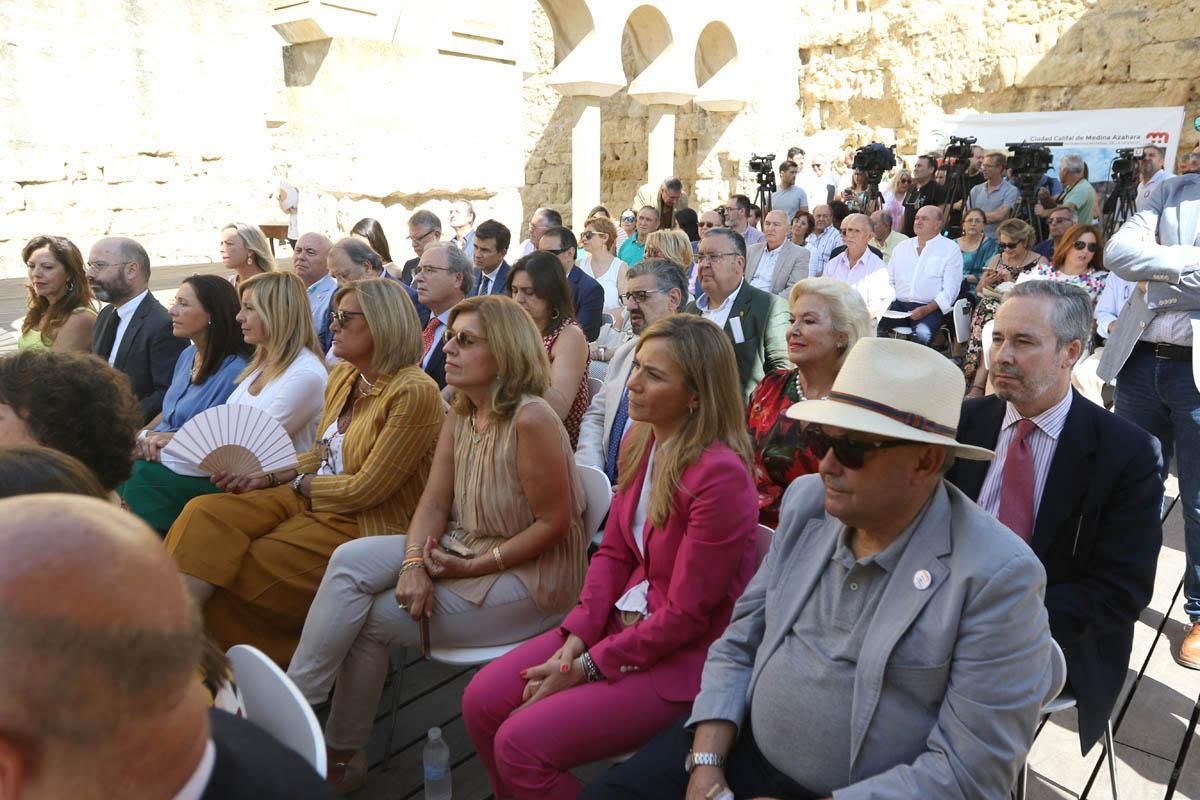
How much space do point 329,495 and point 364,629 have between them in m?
0.55

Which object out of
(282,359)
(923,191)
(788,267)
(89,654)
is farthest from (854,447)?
(923,191)

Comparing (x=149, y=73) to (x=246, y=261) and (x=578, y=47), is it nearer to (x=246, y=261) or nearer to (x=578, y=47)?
(x=578, y=47)

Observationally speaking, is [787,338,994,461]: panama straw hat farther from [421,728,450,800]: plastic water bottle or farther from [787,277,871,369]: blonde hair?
[421,728,450,800]: plastic water bottle

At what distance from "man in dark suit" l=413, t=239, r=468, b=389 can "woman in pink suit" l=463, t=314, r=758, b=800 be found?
2.20 m

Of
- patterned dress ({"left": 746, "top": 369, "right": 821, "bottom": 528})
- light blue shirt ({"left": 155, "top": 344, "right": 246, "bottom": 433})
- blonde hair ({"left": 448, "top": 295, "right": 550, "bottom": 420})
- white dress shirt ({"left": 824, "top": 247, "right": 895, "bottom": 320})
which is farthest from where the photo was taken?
white dress shirt ({"left": 824, "top": 247, "right": 895, "bottom": 320})

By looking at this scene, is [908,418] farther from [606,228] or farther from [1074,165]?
[1074,165]

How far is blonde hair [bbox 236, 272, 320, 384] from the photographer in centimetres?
369

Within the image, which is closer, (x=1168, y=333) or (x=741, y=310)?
(x=1168, y=333)

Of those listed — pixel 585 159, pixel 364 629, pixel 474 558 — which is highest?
pixel 585 159

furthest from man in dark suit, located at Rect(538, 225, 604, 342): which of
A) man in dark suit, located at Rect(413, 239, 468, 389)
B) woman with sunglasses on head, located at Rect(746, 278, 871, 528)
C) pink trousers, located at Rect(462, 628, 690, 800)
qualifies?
pink trousers, located at Rect(462, 628, 690, 800)

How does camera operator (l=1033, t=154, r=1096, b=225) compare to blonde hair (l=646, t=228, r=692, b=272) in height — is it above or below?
above

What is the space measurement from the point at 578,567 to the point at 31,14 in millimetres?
13307

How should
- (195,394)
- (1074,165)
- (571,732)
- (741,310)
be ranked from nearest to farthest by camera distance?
(571,732)
(195,394)
(741,310)
(1074,165)

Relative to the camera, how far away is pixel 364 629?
272 centimetres
